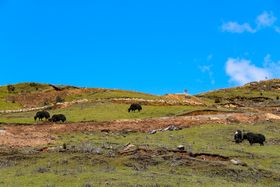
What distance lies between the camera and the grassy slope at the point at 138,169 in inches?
1129

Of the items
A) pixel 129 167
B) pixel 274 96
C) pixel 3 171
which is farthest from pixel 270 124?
pixel 274 96

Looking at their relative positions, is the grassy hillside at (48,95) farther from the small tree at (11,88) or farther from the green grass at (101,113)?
the green grass at (101,113)

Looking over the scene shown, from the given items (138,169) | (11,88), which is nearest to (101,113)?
(138,169)

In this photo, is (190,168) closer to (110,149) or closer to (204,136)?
(110,149)

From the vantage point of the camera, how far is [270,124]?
5662 cm

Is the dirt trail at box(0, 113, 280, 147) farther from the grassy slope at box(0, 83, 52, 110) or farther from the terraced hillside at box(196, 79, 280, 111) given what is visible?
the terraced hillside at box(196, 79, 280, 111)

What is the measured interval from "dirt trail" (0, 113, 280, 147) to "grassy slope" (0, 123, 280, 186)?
9.28ft

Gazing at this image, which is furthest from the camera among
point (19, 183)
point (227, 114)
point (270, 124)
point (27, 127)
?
point (227, 114)

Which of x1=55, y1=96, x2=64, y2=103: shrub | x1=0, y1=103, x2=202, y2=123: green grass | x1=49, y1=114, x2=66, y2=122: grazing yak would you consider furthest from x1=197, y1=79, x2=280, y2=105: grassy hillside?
x1=49, y1=114, x2=66, y2=122: grazing yak

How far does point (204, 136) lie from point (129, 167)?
16.2 meters

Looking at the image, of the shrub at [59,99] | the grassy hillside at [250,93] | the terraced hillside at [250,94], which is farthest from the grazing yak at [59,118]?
the grassy hillside at [250,93]

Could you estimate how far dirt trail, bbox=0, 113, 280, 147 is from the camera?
141ft

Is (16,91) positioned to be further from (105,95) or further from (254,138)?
(254,138)

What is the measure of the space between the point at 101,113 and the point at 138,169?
3238cm
